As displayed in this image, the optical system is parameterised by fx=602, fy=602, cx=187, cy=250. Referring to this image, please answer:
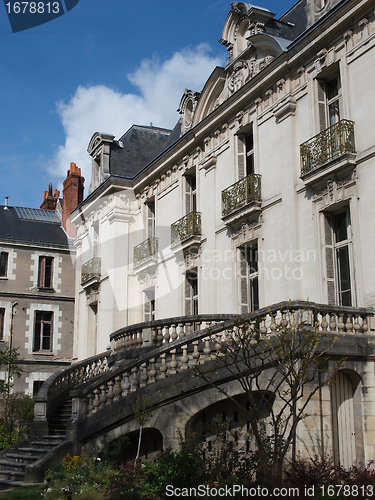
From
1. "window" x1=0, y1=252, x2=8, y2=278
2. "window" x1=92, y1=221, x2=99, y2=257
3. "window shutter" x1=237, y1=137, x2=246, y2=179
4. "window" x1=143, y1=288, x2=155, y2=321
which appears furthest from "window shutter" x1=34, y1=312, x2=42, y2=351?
"window shutter" x1=237, y1=137, x2=246, y2=179

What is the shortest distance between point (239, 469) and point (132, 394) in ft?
9.88

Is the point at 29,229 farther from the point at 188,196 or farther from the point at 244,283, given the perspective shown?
the point at 244,283

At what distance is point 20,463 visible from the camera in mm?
12391

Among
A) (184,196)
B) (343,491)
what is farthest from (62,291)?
(343,491)

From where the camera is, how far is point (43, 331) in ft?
94.5

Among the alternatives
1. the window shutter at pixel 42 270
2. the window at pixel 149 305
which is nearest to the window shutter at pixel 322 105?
the window at pixel 149 305

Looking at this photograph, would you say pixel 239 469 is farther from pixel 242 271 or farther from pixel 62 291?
pixel 62 291

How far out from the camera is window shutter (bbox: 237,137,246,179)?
1600 cm

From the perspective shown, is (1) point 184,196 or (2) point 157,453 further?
(1) point 184,196

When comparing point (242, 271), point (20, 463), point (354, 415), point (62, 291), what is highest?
point (62, 291)

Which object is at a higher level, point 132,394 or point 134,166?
point 134,166

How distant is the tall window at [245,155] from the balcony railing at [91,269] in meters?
8.44

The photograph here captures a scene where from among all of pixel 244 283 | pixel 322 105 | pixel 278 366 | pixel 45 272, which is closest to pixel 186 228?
pixel 244 283

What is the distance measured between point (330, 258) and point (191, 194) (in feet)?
23.6
